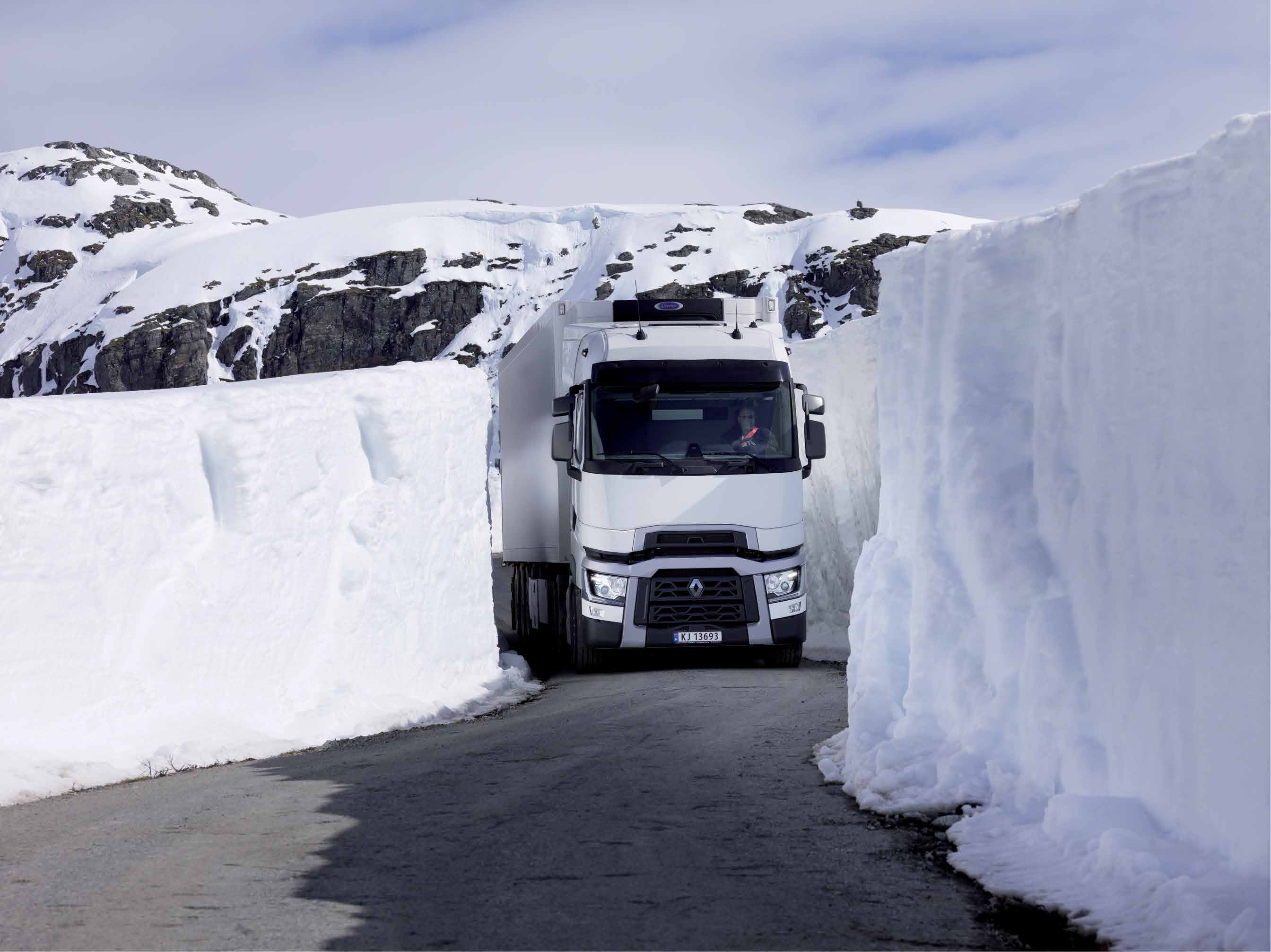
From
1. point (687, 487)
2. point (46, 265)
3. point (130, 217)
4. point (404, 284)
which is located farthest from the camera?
point (130, 217)

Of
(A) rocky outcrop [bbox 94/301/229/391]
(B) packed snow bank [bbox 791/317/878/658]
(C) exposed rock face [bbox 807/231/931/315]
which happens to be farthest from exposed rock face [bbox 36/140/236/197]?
(B) packed snow bank [bbox 791/317/878/658]

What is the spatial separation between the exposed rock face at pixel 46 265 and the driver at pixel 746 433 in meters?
136

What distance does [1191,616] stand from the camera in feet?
15.1

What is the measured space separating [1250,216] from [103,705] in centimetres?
725

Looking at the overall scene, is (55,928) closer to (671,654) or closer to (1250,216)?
(1250,216)

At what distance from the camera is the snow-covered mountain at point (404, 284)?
348 ft

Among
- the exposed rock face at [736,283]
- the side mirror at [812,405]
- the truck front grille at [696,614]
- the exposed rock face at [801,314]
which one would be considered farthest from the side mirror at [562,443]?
the exposed rock face at [736,283]

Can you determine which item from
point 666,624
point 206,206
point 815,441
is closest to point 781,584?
point 666,624

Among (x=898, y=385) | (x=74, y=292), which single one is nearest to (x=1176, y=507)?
(x=898, y=385)

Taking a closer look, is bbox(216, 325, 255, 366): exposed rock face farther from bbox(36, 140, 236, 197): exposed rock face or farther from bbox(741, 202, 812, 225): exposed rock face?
bbox(36, 140, 236, 197): exposed rock face

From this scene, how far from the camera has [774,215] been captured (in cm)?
12331

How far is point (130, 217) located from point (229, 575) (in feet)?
496

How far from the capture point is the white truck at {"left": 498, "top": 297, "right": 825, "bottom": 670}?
41.1 feet

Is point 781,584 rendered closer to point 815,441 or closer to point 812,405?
point 815,441
